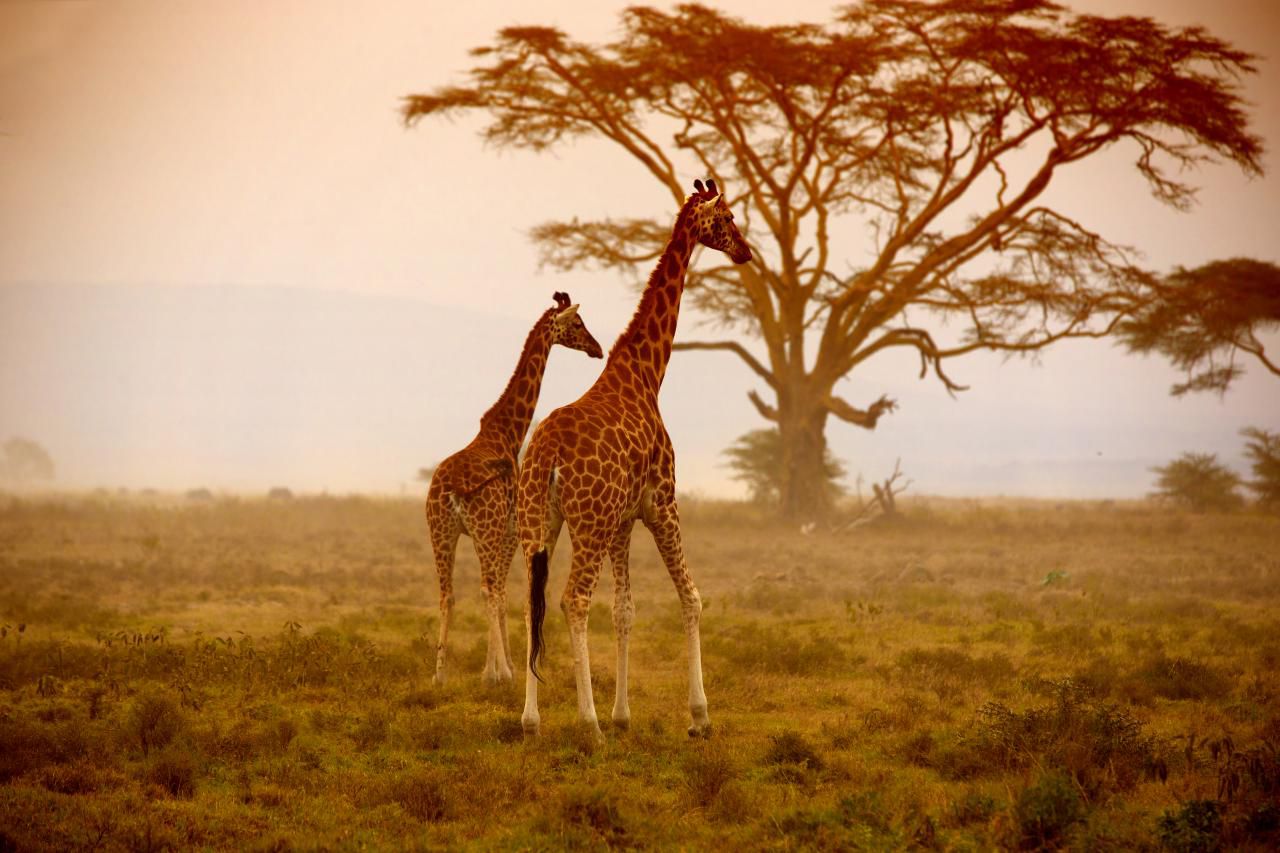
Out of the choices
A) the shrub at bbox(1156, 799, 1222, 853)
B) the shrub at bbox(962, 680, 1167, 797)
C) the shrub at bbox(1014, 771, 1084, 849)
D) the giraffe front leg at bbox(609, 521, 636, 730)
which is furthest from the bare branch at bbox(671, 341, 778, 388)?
the shrub at bbox(1156, 799, 1222, 853)

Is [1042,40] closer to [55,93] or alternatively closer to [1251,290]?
[1251,290]

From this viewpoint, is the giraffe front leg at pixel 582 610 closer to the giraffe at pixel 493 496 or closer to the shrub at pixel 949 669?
the giraffe at pixel 493 496

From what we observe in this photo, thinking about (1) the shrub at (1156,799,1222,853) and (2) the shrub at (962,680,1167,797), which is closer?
(1) the shrub at (1156,799,1222,853)

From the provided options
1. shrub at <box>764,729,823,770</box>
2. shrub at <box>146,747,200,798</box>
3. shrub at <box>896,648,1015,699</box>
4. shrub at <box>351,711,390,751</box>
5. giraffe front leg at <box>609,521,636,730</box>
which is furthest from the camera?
shrub at <box>896,648,1015,699</box>

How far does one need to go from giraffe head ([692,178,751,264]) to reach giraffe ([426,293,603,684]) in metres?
1.29

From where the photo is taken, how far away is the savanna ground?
21.0 ft

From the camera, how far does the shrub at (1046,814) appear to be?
6.08 meters

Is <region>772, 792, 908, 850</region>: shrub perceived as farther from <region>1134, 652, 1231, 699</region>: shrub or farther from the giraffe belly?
the giraffe belly

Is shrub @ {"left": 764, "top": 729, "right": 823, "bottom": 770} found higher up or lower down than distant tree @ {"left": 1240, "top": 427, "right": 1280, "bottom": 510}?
lower down

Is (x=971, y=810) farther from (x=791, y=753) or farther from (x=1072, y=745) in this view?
(x=791, y=753)

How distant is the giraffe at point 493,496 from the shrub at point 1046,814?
4.84 metres

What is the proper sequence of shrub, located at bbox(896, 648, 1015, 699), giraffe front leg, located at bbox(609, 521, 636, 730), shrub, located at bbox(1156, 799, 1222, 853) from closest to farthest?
shrub, located at bbox(1156, 799, 1222, 853), giraffe front leg, located at bbox(609, 521, 636, 730), shrub, located at bbox(896, 648, 1015, 699)

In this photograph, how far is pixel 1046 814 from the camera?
241 inches

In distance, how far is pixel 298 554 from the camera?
20.3m
